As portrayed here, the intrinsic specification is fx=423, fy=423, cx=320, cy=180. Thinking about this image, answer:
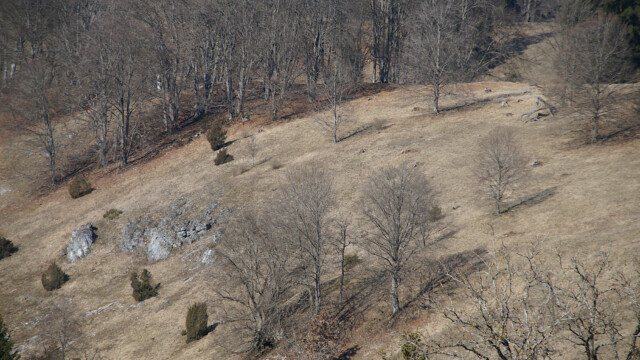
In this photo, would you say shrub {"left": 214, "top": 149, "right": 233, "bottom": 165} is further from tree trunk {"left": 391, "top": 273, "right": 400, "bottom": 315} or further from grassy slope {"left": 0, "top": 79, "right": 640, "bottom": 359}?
tree trunk {"left": 391, "top": 273, "right": 400, "bottom": 315}

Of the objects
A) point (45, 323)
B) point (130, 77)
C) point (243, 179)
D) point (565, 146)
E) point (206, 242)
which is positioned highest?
point (130, 77)

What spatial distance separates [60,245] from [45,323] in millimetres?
9587

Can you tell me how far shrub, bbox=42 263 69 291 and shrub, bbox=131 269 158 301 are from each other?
6.82 meters

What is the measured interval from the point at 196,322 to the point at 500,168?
22.0 meters

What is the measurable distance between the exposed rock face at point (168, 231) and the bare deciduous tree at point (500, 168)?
2232cm

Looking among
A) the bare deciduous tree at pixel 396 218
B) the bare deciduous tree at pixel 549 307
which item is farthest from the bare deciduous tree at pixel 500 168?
the bare deciduous tree at pixel 549 307

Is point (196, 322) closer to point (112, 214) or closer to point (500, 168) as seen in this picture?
point (112, 214)

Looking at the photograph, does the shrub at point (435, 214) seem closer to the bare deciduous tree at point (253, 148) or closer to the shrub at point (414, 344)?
the shrub at point (414, 344)

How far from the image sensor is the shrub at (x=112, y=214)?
40.5 m

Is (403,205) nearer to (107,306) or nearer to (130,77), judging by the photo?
(107,306)

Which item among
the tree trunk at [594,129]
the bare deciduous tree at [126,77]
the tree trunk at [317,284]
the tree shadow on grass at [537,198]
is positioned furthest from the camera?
the bare deciduous tree at [126,77]

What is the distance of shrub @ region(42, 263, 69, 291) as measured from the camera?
34344mm

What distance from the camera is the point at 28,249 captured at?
130 feet

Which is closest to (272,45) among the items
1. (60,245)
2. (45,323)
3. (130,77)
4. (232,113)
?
(232,113)
